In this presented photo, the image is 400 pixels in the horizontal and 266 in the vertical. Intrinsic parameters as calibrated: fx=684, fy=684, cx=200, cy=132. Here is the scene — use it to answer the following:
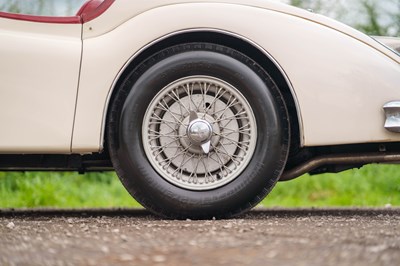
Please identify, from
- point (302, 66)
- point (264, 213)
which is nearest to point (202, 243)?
point (302, 66)

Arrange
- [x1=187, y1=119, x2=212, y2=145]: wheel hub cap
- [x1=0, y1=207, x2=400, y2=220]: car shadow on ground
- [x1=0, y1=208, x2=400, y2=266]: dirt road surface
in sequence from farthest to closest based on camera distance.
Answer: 1. [x1=0, y1=207, x2=400, y2=220]: car shadow on ground
2. [x1=187, y1=119, x2=212, y2=145]: wheel hub cap
3. [x1=0, y1=208, x2=400, y2=266]: dirt road surface

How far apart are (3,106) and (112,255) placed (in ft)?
5.05

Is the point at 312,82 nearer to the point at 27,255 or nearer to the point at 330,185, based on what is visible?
the point at 27,255

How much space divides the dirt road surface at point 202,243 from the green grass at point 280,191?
4833mm

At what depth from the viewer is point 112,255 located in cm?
252

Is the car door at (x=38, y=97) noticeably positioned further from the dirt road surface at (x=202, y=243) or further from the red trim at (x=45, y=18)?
the dirt road surface at (x=202, y=243)

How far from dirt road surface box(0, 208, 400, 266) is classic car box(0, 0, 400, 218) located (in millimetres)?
296

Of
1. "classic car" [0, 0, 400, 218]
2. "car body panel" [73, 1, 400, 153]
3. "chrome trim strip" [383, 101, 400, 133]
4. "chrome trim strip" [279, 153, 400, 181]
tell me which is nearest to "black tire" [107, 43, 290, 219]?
"classic car" [0, 0, 400, 218]

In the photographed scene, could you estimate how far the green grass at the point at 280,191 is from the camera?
8.43 m

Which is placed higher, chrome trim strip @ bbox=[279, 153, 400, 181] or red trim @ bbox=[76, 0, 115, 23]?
red trim @ bbox=[76, 0, 115, 23]

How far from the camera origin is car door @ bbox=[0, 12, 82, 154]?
3.72 m

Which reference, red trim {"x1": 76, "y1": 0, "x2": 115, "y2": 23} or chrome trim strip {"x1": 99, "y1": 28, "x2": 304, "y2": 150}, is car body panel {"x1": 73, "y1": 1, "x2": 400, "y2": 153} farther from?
red trim {"x1": 76, "y1": 0, "x2": 115, "y2": 23}

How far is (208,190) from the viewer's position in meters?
3.71

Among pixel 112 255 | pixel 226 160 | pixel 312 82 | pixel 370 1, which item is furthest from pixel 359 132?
pixel 370 1
